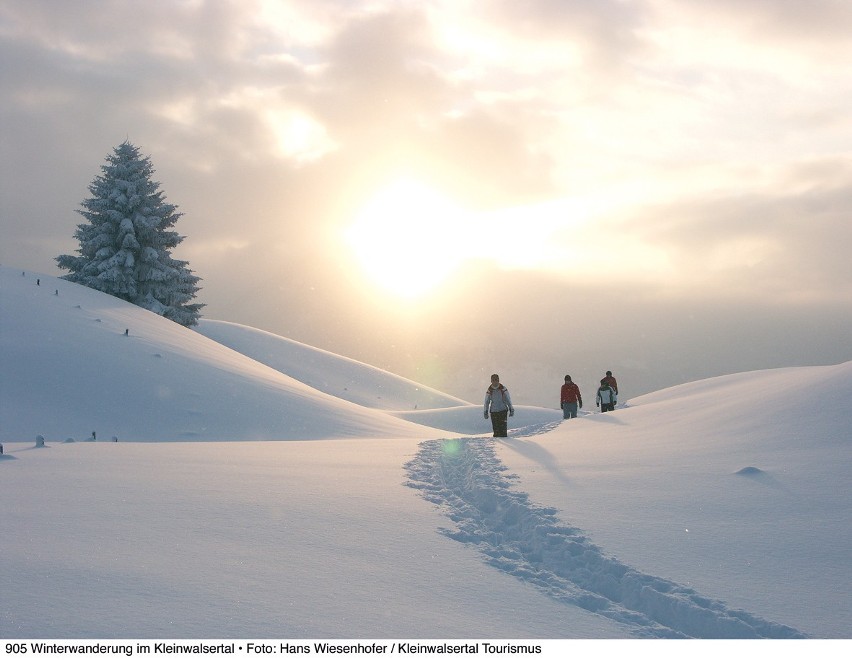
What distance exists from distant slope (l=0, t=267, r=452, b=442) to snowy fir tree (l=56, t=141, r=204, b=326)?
861 cm

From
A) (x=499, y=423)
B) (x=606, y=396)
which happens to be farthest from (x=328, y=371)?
(x=499, y=423)

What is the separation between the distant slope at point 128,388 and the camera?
64.4 feet

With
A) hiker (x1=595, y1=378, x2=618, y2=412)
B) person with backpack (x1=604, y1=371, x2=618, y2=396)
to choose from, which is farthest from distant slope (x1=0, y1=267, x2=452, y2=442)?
person with backpack (x1=604, y1=371, x2=618, y2=396)

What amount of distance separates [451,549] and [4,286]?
28.6 meters

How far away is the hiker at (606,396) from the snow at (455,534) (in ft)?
25.9

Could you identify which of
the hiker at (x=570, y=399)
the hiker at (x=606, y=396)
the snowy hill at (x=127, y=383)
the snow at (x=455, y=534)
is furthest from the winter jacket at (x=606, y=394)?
the snow at (x=455, y=534)

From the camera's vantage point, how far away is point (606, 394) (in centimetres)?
2375

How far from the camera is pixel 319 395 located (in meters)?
29.5

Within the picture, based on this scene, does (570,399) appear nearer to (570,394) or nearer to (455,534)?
(570,394)

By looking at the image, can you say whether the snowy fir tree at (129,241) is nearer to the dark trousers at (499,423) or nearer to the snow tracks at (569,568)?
the dark trousers at (499,423)

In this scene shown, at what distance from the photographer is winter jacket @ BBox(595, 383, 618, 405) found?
77.6 ft

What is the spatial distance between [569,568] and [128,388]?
63.5 ft

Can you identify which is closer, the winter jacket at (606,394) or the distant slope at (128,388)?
the distant slope at (128,388)

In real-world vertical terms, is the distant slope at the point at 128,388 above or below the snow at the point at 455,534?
above
